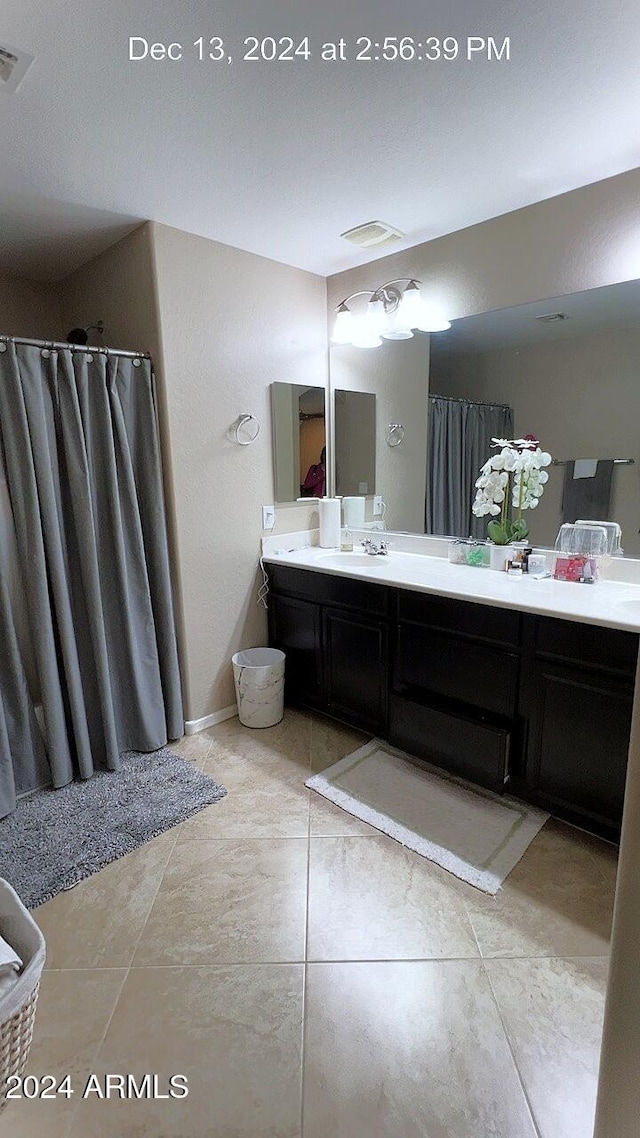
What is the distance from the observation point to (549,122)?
5.30 ft

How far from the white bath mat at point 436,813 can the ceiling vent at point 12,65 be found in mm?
2486

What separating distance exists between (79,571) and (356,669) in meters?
1.32

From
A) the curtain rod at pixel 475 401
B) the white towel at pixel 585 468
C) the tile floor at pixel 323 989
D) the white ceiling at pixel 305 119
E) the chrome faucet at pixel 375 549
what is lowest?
the tile floor at pixel 323 989

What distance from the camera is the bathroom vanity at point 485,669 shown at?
1.73 m

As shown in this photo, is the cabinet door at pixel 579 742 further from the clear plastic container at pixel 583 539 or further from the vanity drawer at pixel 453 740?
the clear plastic container at pixel 583 539

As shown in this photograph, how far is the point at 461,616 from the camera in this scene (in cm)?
205

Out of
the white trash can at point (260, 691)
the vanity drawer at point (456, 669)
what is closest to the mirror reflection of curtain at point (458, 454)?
the vanity drawer at point (456, 669)

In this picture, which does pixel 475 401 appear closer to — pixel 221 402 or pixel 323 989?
pixel 221 402

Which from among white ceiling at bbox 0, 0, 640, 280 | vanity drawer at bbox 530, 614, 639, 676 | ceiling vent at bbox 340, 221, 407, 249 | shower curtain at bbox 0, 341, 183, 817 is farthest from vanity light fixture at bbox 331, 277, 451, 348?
vanity drawer at bbox 530, 614, 639, 676

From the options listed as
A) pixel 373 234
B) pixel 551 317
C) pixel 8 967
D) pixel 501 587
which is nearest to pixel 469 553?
pixel 501 587

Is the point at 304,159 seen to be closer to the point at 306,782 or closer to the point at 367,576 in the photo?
the point at 367,576

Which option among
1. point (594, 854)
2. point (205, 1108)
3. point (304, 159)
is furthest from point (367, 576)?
point (205, 1108)

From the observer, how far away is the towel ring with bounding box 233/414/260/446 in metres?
2.64

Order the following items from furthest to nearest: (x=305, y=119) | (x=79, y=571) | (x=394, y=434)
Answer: (x=394, y=434), (x=79, y=571), (x=305, y=119)
